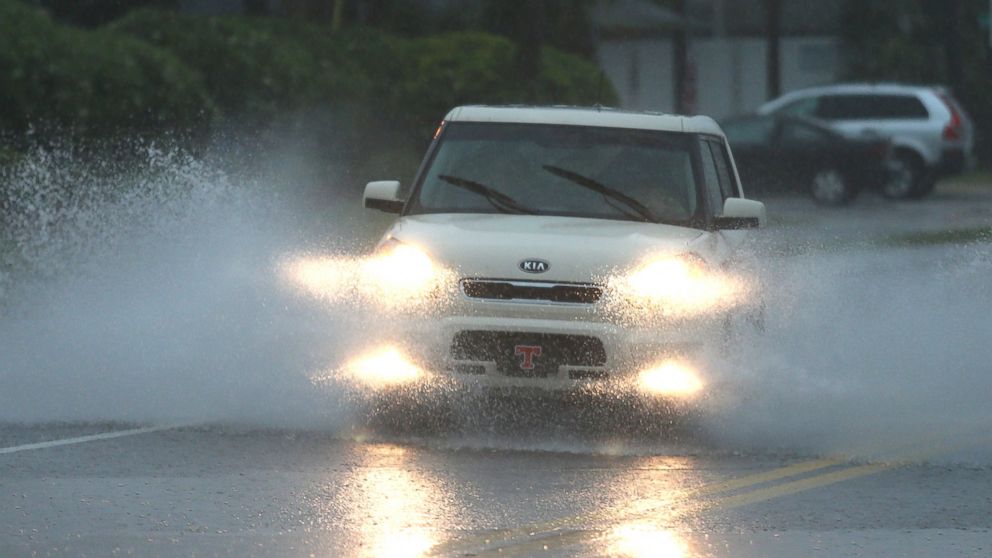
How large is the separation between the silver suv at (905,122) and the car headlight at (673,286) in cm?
2627

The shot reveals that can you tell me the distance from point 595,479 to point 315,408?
Result: 7.05 feet

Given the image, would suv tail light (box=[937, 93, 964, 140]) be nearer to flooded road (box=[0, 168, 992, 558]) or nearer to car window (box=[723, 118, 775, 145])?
car window (box=[723, 118, 775, 145])

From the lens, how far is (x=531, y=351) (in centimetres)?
963

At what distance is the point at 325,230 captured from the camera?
73.6 ft

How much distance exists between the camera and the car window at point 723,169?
38.4 ft

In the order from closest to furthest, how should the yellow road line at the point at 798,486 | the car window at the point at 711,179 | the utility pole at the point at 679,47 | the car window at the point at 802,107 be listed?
the yellow road line at the point at 798,486, the car window at the point at 711,179, the car window at the point at 802,107, the utility pole at the point at 679,47

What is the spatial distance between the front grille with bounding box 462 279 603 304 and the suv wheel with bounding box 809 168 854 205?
25.2 meters

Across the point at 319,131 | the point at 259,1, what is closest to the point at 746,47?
the point at 259,1

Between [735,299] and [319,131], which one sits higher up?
[735,299]

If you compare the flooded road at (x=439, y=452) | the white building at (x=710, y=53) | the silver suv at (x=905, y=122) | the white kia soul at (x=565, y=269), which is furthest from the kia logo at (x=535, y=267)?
the white building at (x=710, y=53)

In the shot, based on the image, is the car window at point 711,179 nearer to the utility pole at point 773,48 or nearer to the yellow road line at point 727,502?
the yellow road line at point 727,502

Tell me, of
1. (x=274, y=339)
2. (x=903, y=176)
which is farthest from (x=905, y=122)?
(x=274, y=339)

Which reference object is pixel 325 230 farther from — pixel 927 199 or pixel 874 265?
pixel 927 199

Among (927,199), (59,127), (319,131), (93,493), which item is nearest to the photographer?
(93,493)
